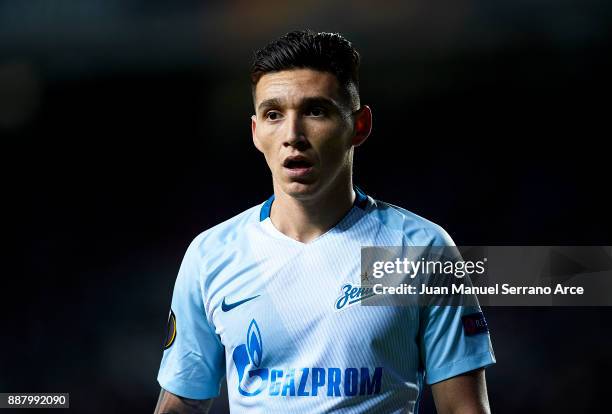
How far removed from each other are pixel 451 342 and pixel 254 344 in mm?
585

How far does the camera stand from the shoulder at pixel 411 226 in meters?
2.64

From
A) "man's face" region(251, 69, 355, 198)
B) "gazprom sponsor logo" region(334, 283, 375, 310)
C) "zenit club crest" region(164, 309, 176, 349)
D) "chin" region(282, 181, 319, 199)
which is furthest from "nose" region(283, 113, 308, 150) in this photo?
"zenit club crest" region(164, 309, 176, 349)

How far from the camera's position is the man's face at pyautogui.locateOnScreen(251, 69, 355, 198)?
2512mm

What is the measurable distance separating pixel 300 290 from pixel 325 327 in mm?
142

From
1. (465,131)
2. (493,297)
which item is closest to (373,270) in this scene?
(493,297)

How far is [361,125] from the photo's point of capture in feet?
8.83

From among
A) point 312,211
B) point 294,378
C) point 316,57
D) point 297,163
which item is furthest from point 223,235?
point 316,57

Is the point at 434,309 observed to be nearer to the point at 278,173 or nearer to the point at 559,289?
the point at 278,173

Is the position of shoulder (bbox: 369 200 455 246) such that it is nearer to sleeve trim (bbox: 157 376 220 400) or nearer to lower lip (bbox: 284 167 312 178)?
lower lip (bbox: 284 167 312 178)

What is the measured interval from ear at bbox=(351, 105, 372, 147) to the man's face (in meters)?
0.06

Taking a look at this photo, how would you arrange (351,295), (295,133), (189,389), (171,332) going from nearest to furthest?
(295,133), (351,295), (189,389), (171,332)

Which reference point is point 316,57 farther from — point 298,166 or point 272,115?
point 298,166

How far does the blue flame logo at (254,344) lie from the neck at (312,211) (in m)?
0.31

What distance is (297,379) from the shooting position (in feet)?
8.30
